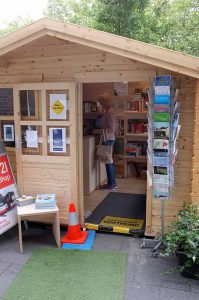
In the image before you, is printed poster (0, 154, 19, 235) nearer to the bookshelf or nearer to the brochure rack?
the brochure rack

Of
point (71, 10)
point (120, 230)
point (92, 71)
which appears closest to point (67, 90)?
point (92, 71)

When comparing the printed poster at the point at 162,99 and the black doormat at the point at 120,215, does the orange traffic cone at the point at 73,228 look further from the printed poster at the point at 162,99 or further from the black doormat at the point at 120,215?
the printed poster at the point at 162,99

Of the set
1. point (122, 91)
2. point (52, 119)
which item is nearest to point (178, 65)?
point (52, 119)

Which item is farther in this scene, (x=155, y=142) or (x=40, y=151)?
(x=40, y=151)

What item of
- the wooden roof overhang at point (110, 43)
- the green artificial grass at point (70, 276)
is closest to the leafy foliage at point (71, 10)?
the wooden roof overhang at point (110, 43)

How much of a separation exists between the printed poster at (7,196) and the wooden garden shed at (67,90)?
7.6 inches

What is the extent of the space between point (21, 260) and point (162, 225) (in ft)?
5.84

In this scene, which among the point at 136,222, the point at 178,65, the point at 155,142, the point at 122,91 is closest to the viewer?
the point at 178,65

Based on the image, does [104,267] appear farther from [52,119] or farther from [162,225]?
[52,119]

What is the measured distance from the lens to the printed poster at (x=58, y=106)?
160 inches

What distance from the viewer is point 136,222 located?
4.44m

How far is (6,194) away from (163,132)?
2285mm

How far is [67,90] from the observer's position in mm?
4012

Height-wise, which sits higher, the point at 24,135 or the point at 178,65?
the point at 178,65
